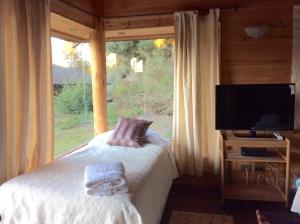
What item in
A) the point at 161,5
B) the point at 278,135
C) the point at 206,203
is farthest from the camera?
the point at 161,5

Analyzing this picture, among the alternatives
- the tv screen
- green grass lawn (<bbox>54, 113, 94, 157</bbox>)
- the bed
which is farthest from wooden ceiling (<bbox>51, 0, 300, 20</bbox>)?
the bed

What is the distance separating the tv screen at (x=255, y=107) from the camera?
309 centimetres

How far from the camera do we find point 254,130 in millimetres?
3166

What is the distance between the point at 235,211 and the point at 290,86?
146cm

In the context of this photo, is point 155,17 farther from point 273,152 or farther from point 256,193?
point 256,193

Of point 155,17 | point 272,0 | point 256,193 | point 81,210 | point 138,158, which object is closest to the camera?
point 81,210

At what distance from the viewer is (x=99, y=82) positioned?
3941mm

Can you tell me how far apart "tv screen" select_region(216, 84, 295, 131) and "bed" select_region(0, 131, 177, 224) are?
3.66ft

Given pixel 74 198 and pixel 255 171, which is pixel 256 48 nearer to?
pixel 255 171

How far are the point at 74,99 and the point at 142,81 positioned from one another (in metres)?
0.96

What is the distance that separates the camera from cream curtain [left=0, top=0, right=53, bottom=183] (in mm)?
2176

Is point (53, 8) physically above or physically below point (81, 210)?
above

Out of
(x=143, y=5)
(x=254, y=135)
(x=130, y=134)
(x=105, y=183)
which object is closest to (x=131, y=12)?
(x=143, y=5)

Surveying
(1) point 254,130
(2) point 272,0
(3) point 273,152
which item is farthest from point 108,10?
(3) point 273,152
